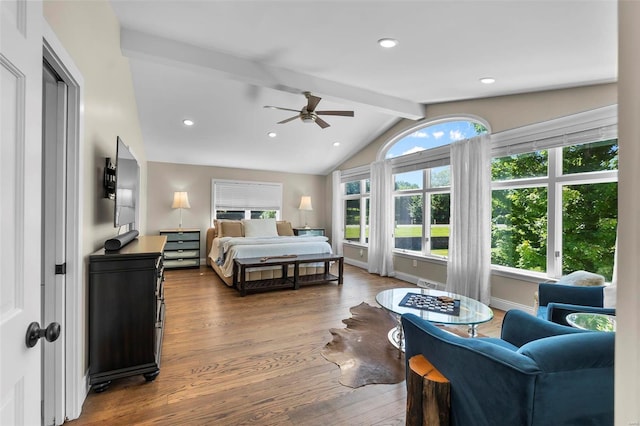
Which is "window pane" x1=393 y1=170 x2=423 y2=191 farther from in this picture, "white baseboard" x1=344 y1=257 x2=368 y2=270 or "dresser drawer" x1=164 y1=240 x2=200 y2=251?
"dresser drawer" x1=164 y1=240 x2=200 y2=251

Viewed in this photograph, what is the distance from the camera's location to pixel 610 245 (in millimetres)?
3016

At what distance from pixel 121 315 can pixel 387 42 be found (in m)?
3.03

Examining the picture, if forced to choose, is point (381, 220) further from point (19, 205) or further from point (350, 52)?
point (19, 205)

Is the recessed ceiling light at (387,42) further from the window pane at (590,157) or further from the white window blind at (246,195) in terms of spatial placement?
the white window blind at (246,195)

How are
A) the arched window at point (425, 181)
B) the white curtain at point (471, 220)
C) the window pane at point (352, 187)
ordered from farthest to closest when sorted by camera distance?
the window pane at point (352, 187) < the arched window at point (425, 181) < the white curtain at point (471, 220)

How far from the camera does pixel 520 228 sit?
3820mm

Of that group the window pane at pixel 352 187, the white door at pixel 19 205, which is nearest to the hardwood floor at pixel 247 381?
the white door at pixel 19 205

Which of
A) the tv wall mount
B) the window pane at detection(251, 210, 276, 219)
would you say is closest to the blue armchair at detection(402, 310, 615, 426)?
the tv wall mount

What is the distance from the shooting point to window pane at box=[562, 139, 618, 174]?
303 centimetres

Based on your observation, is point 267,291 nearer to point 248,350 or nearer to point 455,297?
point 248,350

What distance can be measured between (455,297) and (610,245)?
172 centimetres

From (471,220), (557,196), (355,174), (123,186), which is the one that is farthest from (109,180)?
(355,174)

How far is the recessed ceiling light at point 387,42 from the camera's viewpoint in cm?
259

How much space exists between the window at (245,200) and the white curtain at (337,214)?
1.39m
